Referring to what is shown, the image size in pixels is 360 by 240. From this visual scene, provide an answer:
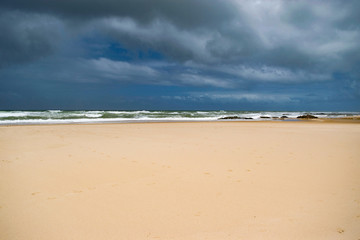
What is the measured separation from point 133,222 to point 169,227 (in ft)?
1.48

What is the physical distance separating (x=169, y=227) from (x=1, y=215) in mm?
2174

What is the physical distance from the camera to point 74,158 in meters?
5.95

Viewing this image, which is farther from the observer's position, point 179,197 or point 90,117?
point 90,117

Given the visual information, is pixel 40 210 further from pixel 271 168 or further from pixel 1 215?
pixel 271 168

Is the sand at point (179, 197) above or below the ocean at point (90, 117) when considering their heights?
below

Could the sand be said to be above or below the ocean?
below

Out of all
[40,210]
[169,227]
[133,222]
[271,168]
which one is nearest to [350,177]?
[271,168]

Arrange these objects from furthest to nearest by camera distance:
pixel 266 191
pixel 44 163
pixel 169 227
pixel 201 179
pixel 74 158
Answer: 1. pixel 74 158
2. pixel 44 163
3. pixel 201 179
4. pixel 266 191
5. pixel 169 227

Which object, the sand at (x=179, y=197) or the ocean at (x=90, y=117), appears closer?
the sand at (x=179, y=197)

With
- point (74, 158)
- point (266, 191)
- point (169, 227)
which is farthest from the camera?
point (74, 158)

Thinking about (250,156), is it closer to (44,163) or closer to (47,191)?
(47,191)

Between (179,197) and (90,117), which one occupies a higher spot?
(90,117)

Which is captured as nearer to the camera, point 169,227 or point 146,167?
point 169,227

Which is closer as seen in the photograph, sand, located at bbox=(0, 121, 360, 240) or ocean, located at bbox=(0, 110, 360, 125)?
sand, located at bbox=(0, 121, 360, 240)
